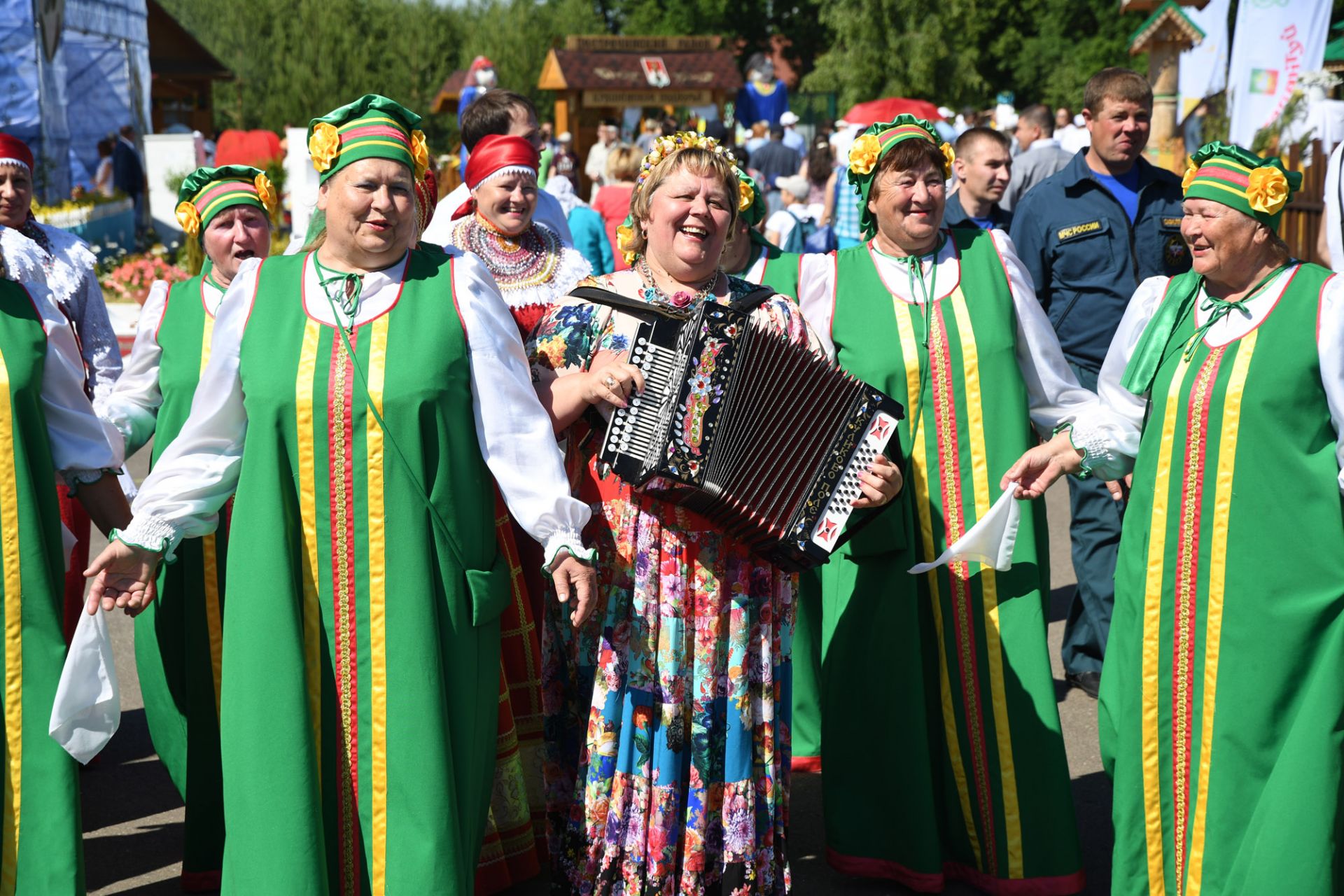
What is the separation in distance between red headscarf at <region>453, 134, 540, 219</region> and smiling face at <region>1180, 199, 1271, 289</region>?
2.66m

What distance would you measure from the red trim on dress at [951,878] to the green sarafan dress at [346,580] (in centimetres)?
142

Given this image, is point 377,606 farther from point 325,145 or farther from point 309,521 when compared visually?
point 325,145

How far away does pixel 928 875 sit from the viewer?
168 inches

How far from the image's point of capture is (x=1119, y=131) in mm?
6023

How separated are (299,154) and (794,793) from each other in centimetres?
1754

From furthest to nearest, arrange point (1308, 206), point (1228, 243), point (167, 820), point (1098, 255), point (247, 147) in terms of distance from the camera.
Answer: point (247, 147) < point (1308, 206) < point (1098, 255) < point (167, 820) < point (1228, 243)

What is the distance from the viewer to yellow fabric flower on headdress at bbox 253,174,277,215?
4.69 m

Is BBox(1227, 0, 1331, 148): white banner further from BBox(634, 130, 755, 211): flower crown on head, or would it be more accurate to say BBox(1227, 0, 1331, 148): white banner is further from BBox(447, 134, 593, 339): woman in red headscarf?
BBox(634, 130, 755, 211): flower crown on head

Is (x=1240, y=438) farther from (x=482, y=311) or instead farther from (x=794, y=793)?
(x=794, y=793)

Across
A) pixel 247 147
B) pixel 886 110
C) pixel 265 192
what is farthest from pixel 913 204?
pixel 247 147

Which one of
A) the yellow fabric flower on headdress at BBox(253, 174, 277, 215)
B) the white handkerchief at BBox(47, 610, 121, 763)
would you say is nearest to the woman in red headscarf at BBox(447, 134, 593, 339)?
the yellow fabric flower on headdress at BBox(253, 174, 277, 215)

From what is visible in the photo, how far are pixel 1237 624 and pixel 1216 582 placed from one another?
113 mm

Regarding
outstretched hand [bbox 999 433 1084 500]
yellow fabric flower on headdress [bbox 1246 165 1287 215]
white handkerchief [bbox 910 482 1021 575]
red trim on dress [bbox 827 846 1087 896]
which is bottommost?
red trim on dress [bbox 827 846 1087 896]

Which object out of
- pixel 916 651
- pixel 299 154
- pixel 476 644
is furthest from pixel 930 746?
pixel 299 154
